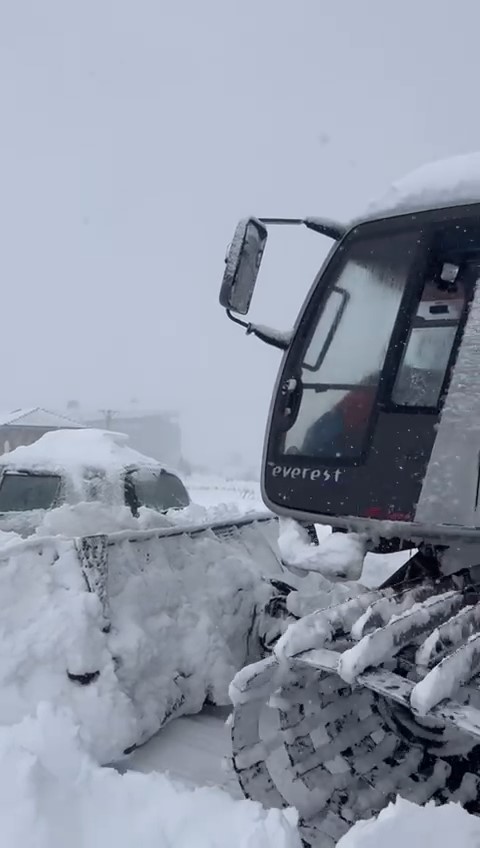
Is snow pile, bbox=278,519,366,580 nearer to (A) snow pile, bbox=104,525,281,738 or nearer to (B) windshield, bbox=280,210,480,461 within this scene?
(B) windshield, bbox=280,210,480,461

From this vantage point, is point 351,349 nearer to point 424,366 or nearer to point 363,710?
point 424,366

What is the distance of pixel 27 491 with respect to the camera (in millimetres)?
8398

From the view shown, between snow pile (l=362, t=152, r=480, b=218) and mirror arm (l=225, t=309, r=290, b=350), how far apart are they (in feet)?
2.50

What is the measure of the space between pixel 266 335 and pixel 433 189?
1.16 m

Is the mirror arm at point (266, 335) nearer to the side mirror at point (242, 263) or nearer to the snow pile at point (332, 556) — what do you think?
the side mirror at point (242, 263)

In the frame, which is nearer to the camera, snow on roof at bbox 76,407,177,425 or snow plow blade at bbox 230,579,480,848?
snow plow blade at bbox 230,579,480,848

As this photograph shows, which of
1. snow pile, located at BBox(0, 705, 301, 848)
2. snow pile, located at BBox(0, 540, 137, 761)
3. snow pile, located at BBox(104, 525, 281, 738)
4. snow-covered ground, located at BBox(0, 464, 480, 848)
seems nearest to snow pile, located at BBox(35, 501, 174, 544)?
snow-covered ground, located at BBox(0, 464, 480, 848)

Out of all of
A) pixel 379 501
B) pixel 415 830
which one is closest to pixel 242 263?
pixel 379 501

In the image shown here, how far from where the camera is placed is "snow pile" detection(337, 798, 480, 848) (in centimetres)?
206

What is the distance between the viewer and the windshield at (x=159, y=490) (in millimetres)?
8797

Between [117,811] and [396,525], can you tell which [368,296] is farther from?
[117,811]

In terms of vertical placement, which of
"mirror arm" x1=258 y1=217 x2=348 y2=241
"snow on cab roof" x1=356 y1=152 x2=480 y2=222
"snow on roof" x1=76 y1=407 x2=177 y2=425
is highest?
"snow on cab roof" x1=356 y1=152 x2=480 y2=222

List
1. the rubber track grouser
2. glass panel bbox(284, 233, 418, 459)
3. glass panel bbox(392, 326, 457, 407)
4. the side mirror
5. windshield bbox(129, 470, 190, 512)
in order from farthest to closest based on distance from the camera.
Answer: windshield bbox(129, 470, 190, 512), the side mirror, glass panel bbox(284, 233, 418, 459), glass panel bbox(392, 326, 457, 407), the rubber track grouser

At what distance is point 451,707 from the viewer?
2.08m
